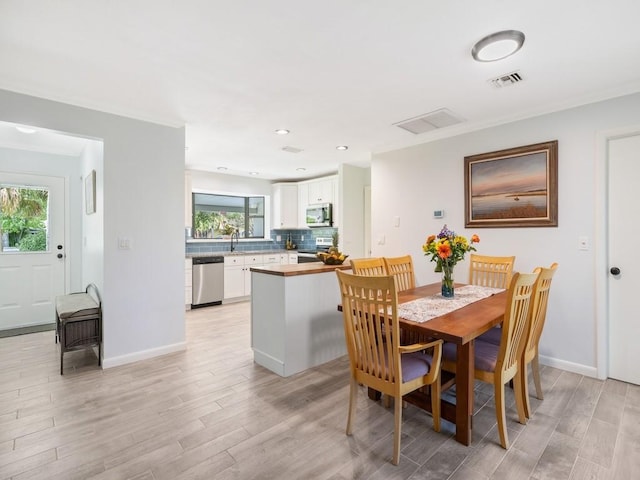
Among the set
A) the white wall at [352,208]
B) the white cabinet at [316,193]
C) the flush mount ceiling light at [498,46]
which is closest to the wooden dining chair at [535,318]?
the flush mount ceiling light at [498,46]

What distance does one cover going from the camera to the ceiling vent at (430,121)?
3164mm

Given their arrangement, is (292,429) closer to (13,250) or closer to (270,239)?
(13,250)

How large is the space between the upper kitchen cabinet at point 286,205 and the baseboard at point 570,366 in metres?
4.68

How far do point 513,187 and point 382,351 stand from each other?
2394mm

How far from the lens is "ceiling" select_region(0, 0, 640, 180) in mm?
1721

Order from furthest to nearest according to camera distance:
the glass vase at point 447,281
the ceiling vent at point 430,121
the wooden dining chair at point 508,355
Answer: the ceiling vent at point 430,121 → the glass vase at point 447,281 → the wooden dining chair at point 508,355

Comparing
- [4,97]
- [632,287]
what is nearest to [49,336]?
[4,97]

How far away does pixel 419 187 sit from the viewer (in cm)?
396

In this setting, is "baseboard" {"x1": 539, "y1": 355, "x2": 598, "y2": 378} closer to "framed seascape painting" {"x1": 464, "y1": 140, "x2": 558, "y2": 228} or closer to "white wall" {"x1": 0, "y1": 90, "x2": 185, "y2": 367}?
"framed seascape painting" {"x1": 464, "y1": 140, "x2": 558, "y2": 228}

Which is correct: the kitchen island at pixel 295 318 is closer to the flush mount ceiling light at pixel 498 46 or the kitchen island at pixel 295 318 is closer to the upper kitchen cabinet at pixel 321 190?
the flush mount ceiling light at pixel 498 46

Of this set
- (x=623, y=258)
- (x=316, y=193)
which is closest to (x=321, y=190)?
(x=316, y=193)

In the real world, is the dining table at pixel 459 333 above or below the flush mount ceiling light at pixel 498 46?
below

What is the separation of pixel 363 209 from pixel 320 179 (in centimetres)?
105

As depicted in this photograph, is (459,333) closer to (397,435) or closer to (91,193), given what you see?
(397,435)
